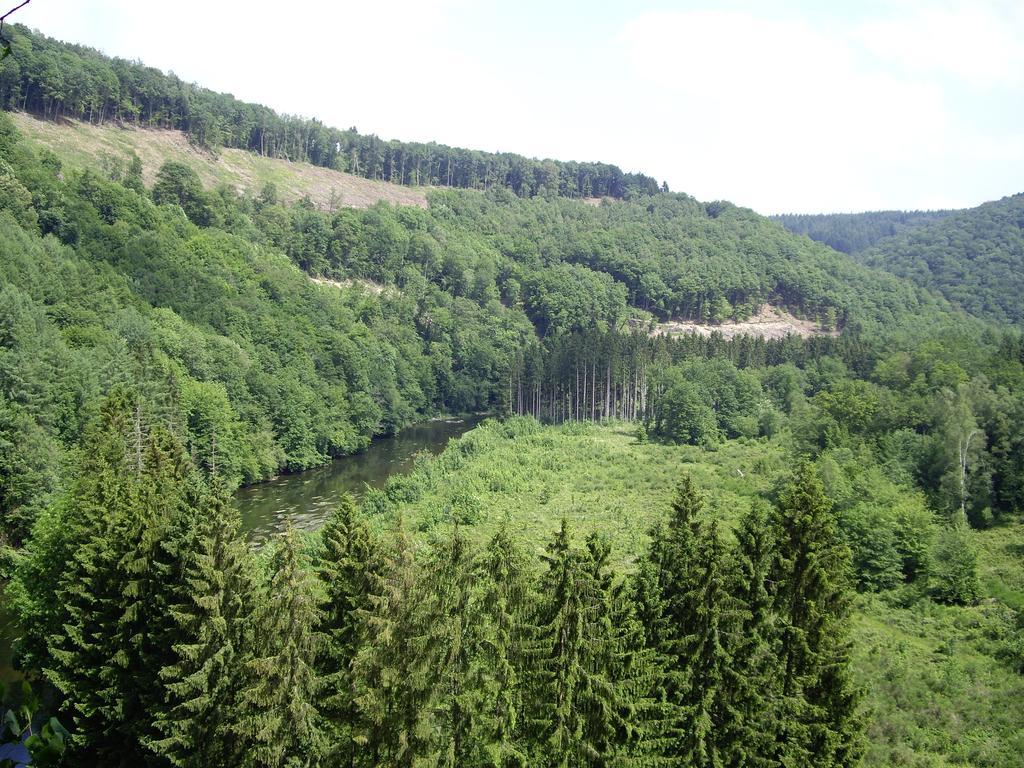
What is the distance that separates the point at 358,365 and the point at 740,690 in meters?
90.1

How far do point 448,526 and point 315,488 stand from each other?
100 ft

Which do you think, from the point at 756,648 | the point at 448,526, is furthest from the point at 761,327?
the point at 756,648

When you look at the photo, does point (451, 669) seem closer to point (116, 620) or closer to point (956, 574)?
point (116, 620)

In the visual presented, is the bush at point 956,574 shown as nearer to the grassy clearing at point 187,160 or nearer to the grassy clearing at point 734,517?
the grassy clearing at point 734,517

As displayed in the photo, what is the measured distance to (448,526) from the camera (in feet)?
162

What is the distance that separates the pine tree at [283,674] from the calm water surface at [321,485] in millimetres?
25192

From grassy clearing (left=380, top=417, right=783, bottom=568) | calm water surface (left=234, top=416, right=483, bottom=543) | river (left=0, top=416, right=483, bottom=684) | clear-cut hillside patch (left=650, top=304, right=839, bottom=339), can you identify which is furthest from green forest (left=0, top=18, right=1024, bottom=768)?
clear-cut hillside patch (left=650, top=304, right=839, bottom=339)

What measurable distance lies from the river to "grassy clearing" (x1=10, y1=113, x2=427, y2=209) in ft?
221

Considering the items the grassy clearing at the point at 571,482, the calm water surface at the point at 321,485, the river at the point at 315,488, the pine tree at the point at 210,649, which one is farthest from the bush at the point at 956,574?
the calm water surface at the point at 321,485

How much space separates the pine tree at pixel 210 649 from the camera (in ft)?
79.8

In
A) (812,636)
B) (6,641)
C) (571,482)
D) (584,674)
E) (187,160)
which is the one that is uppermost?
(187,160)

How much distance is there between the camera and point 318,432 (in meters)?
89.4

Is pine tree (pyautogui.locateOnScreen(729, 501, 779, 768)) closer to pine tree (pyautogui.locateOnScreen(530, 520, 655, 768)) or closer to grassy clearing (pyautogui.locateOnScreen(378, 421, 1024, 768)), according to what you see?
pine tree (pyautogui.locateOnScreen(530, 520, 655, 768))

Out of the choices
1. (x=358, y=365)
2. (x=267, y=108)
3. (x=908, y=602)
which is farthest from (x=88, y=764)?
(x=267, y=108)
